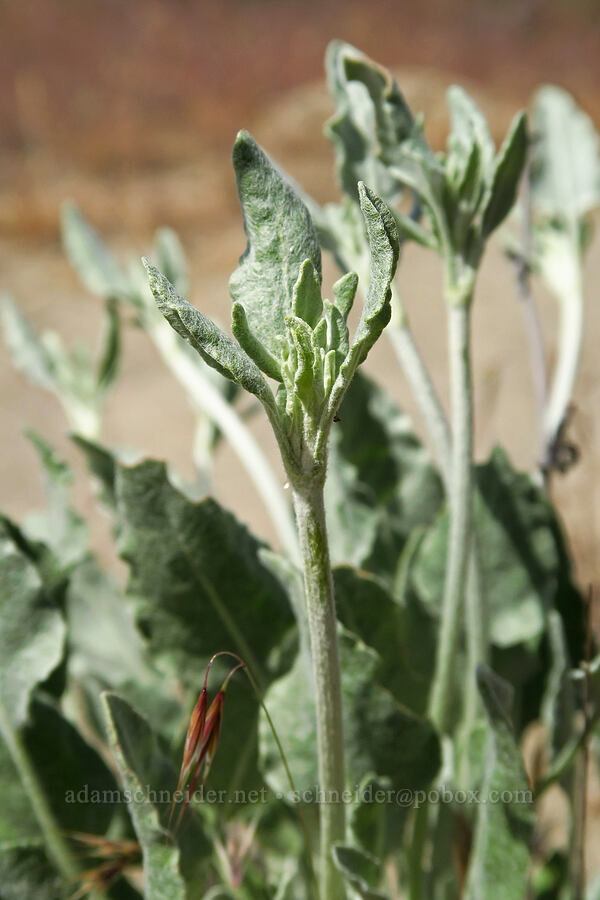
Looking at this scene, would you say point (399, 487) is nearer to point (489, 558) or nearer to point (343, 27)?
point (489, 558)

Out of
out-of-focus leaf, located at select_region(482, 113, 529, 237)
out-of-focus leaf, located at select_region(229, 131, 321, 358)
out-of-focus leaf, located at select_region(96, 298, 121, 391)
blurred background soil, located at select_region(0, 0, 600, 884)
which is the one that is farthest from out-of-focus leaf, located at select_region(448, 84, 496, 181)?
blurred background soil, located at select_region(0, 0, 600, 884)

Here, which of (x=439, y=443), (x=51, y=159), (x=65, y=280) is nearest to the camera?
(x=439, y=443)

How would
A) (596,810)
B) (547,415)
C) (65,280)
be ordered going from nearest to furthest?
(547,415)
(596,810)
(65,280)

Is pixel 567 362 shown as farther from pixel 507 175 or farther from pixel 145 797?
pixel 145 797

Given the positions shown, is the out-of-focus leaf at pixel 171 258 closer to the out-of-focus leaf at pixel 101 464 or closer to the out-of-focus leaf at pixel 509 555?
the out-of-focus leaf at pixel 101 464

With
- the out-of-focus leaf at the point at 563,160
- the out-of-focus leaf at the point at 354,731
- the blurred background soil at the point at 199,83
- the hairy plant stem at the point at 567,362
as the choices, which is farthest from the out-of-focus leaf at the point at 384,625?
the blurred background soil at the point at 199,83

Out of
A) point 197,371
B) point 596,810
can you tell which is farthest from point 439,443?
point 596,810
